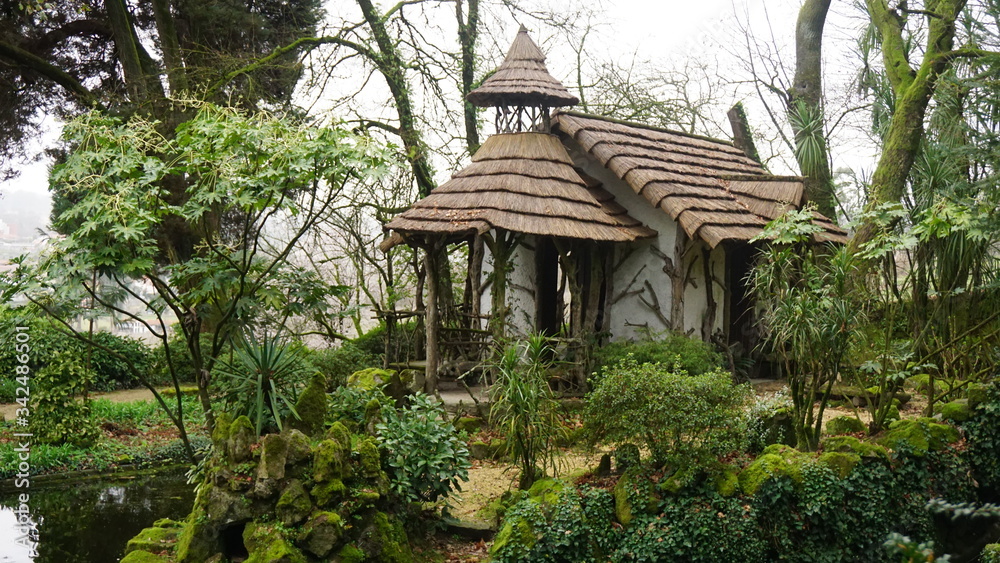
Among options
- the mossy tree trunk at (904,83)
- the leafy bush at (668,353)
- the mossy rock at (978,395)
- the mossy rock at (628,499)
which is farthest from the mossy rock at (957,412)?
the mossy tree trunk at (904,83)

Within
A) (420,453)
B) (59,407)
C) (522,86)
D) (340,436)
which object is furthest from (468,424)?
(59,407)

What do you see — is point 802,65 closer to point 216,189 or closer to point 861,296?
point 861,296

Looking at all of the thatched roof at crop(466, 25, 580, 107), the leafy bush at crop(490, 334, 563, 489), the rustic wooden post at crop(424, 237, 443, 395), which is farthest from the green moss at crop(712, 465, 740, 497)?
the thatched roof at crop(466, 25, 580, 107)

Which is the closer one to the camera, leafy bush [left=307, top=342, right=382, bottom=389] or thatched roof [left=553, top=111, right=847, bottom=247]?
leafy bush [left=307, top=342, right=382, bottom=389]

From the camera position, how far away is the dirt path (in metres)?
12.6

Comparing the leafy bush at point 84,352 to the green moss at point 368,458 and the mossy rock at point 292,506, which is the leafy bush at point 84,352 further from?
the green moss at point 368,458

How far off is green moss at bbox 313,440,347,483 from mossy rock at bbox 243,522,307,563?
468 mm

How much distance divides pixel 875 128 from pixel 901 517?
8721mm

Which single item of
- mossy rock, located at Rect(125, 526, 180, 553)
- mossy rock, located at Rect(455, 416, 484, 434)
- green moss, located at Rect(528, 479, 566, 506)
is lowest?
mossy rock, located at Rect(125, 526, 180, 553)

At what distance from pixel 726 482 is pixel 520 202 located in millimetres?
5007

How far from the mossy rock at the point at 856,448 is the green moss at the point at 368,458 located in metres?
4.21

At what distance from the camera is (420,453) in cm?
671

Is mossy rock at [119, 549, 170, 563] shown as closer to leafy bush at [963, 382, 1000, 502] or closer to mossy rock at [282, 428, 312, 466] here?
mossy rock at [282, 428, 312, 466]

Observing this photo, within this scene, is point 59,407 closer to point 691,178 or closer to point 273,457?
point 273,457
